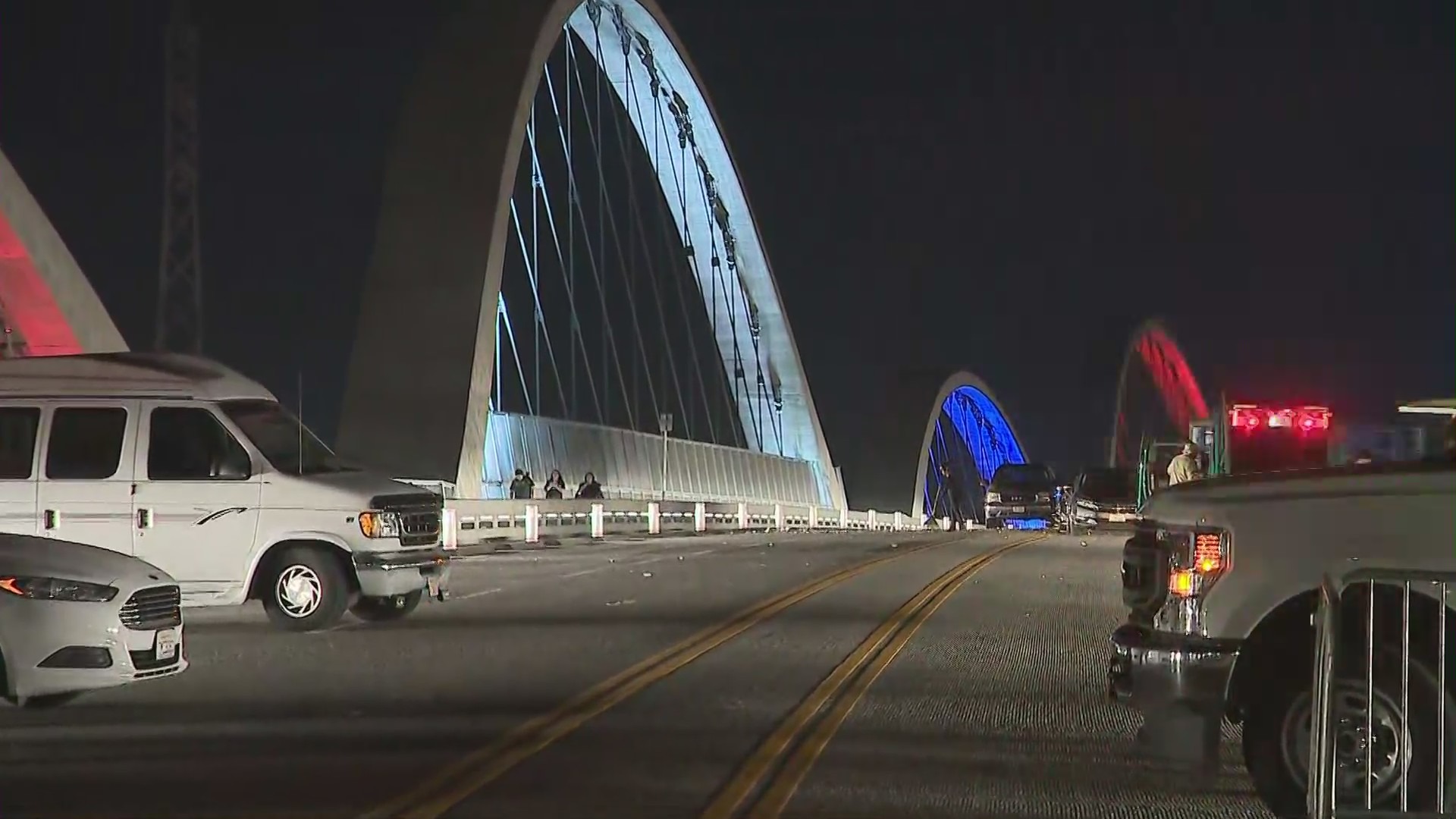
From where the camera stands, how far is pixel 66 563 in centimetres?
979

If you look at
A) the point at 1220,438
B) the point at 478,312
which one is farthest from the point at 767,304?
the point at 1220,438

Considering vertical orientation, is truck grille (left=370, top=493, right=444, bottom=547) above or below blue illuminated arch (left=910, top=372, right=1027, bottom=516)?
below

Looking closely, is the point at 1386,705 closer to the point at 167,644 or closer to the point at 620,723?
the point at 620,723

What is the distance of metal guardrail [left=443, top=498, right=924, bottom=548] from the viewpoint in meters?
29.8

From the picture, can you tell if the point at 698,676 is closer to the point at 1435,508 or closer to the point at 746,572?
the point at 1435,508

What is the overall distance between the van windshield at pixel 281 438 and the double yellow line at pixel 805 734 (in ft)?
16.6

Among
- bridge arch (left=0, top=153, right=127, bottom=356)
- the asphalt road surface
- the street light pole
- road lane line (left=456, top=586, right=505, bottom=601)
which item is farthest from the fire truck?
the street light pole

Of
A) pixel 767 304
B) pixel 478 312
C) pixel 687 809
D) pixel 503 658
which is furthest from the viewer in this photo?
pixel 767 304

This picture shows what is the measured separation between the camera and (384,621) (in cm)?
1530

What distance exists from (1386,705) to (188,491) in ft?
33.7

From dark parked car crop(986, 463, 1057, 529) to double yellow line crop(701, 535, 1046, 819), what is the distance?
51.3 meters

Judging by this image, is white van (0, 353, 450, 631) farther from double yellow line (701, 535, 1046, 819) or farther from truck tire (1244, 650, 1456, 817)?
truck tire (1244, 650, 1456, 817)

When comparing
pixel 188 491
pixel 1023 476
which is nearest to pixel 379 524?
pixel 188 491

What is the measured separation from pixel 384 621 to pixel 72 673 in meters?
5.81
